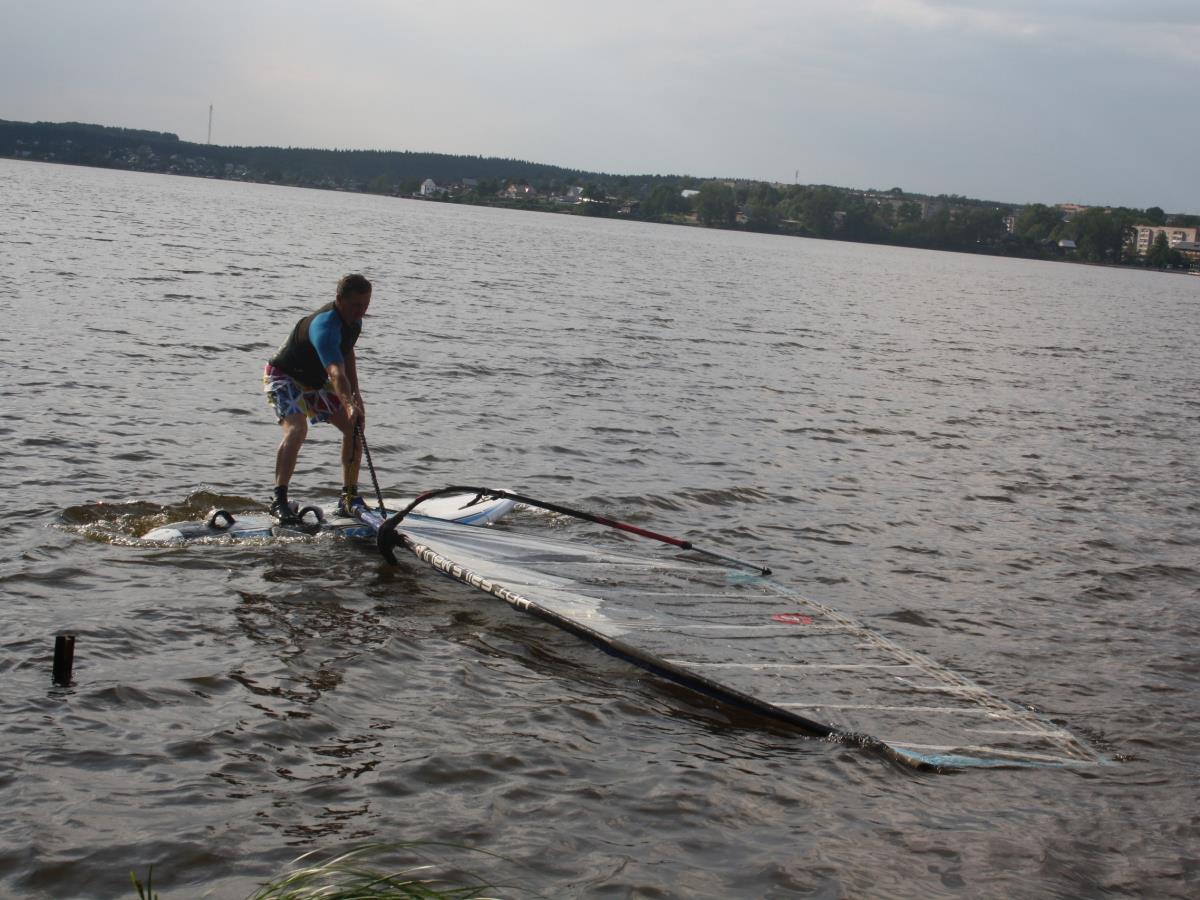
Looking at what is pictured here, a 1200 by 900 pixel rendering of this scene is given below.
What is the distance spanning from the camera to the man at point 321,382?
886 cm

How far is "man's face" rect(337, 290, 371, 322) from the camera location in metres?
8.86

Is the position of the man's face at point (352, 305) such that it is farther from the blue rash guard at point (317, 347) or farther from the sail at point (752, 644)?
the sail at point (752, 644)

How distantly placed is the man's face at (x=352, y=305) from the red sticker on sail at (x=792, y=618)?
3822 mm

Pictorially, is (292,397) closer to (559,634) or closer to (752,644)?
(559,634)

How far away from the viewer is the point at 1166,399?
86.6ft

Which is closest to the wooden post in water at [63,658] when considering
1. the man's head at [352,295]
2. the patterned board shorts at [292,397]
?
the patterned board shorts at [292,397]

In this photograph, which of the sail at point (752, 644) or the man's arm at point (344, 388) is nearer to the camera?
the sail at point (752, 644)

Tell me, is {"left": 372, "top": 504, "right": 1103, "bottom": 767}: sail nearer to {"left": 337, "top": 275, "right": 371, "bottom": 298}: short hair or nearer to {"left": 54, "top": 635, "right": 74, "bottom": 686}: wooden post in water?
{"left": 337, "top": 275, "right": 371, "bottom": 298}: short hair

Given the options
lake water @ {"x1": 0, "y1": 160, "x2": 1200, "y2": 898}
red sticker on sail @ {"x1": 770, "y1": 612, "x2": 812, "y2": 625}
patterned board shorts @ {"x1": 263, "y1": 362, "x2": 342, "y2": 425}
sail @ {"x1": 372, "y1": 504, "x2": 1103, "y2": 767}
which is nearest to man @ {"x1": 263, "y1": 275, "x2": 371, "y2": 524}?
patterned board shorts @ {"x1": 263, "y1": 362, "x2": 342, "y2": 425}

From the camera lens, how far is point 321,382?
30.5 feet

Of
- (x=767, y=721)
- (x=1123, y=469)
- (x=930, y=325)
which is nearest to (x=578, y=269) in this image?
(x=930, y=325)

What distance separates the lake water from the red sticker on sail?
35.8 inches

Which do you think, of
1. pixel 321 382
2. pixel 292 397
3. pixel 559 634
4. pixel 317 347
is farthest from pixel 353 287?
pixel 559 634

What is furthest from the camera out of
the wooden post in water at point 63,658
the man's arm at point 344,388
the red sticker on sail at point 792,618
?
the man's arm at point 344,388
